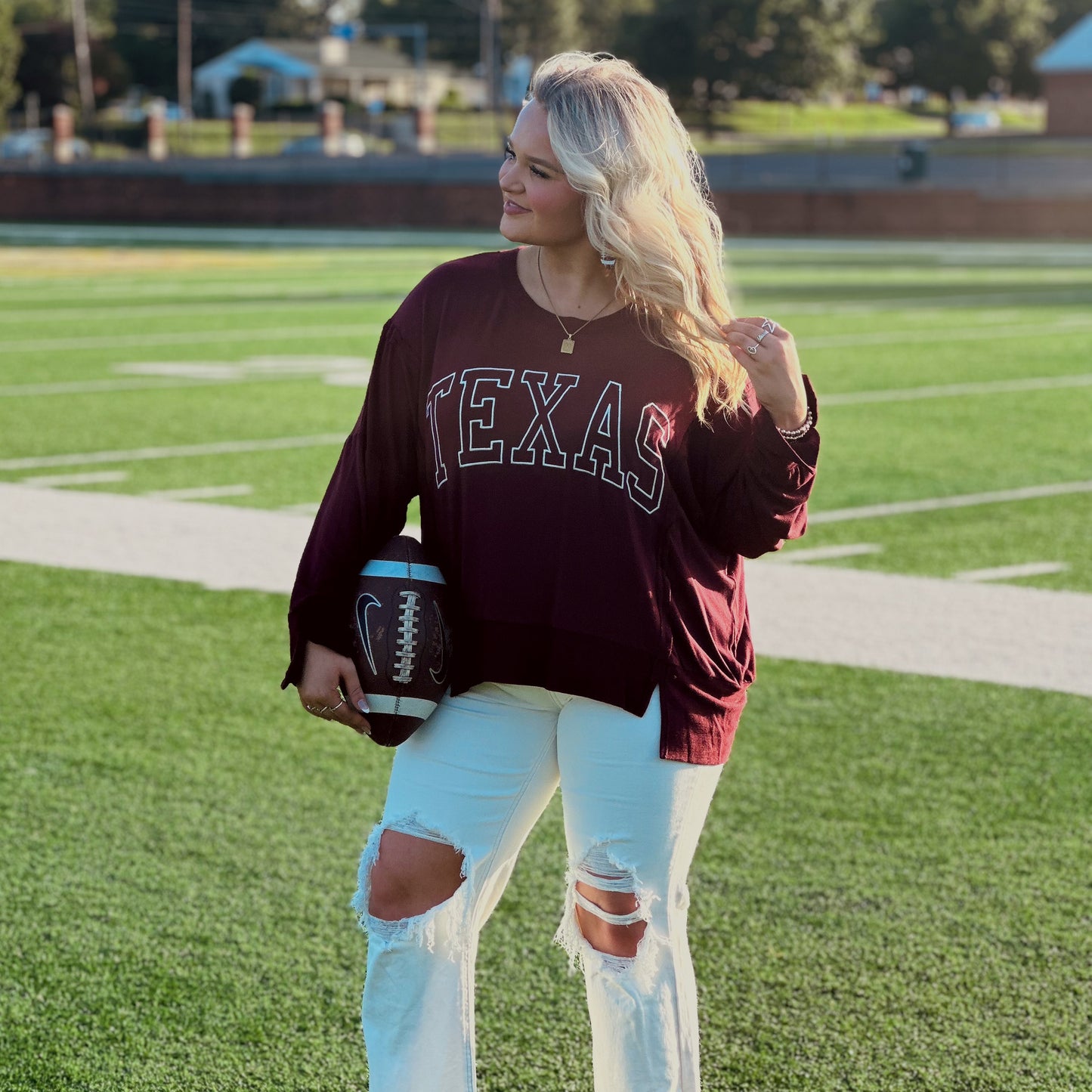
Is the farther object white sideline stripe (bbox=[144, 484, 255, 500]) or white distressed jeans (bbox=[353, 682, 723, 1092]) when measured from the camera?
white sideline stripe (bbox=[144, 484, 255, 500])

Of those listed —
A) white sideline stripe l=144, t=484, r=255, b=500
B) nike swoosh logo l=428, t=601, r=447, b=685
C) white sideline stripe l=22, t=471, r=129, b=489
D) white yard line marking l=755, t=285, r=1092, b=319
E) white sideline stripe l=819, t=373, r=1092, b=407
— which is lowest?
white yard line marking l=755, t=285, r=1092, b=319

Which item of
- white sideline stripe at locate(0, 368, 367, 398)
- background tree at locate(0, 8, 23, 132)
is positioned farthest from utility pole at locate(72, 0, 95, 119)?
white sideline stripe at locate(0, 368, 367, 398)

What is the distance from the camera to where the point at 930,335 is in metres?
18.7

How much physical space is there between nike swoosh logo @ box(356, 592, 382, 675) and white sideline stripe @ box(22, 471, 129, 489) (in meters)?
7.37

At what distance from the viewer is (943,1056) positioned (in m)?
3.57

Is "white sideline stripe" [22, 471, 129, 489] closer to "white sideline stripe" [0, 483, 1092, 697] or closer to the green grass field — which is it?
the green grass field

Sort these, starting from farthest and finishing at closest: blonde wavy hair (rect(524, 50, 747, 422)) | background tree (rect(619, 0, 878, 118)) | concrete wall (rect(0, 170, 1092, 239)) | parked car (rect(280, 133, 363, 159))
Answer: background tree (rect(619, 0, 878, 118)) → parked car (rect(280, 133, 363, 159)) → concrete wall (rect(0, 170, 1092, 239)) → blonde wavy hair (rect(524, 50, 747, 422))

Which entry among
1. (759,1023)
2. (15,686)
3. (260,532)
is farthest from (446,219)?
(759,1023)

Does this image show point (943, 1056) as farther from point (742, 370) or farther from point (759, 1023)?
point (742, 370)

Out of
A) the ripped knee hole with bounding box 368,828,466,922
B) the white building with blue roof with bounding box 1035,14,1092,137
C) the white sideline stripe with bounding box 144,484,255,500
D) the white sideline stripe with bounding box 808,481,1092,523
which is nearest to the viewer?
the ripped knee hole with bounding box 368,828,466,922

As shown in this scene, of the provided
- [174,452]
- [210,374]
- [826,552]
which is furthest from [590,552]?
[210,374]

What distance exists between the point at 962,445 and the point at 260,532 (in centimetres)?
524

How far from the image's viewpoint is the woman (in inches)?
106

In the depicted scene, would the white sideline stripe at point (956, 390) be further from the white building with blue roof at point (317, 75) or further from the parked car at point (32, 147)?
the white building with blue roof at point (317, 75)
